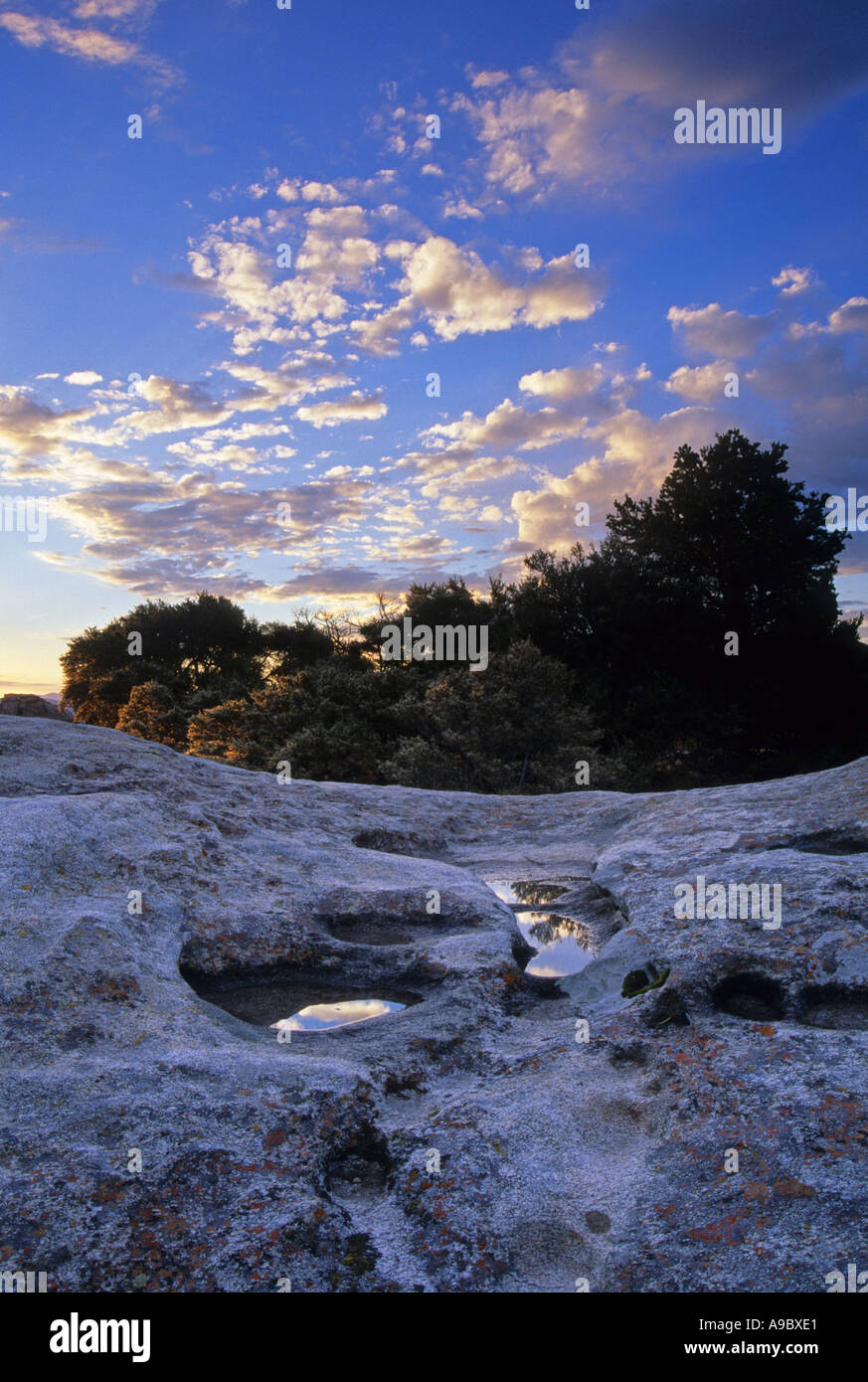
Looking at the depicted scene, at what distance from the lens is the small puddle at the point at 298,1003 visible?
604cm

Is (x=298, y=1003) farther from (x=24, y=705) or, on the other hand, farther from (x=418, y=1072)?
(x=24, y=705)

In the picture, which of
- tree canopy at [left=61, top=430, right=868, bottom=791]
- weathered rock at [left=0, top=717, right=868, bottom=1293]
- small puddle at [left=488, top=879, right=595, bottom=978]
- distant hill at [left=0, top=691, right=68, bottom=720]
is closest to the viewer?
weathered rock at [left=0, top=717, right=868, bottom=1293]

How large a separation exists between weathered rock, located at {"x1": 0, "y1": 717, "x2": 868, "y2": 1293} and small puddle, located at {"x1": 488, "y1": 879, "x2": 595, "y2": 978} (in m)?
0.27

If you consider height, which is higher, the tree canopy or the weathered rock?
the tree canopy

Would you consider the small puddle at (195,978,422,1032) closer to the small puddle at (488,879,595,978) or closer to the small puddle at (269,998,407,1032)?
the small puddle at (269,998,407,1032)

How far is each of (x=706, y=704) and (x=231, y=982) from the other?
28237 mm

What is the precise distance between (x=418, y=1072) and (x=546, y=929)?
10.0 feet

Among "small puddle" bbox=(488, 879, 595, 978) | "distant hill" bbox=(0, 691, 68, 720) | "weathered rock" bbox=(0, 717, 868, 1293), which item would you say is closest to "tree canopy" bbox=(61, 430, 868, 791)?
"distant hill" bbox=(0, 691, 68, 720)

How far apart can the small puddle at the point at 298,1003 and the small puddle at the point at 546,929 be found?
1418 millimetres

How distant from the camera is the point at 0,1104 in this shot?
4.29 meters

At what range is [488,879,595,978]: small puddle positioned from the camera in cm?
716

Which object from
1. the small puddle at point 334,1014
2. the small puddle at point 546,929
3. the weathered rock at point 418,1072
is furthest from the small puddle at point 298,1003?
the small puddle at point 546,929

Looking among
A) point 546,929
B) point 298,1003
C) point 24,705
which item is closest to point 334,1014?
point 298,1003

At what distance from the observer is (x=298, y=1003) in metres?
6.37
